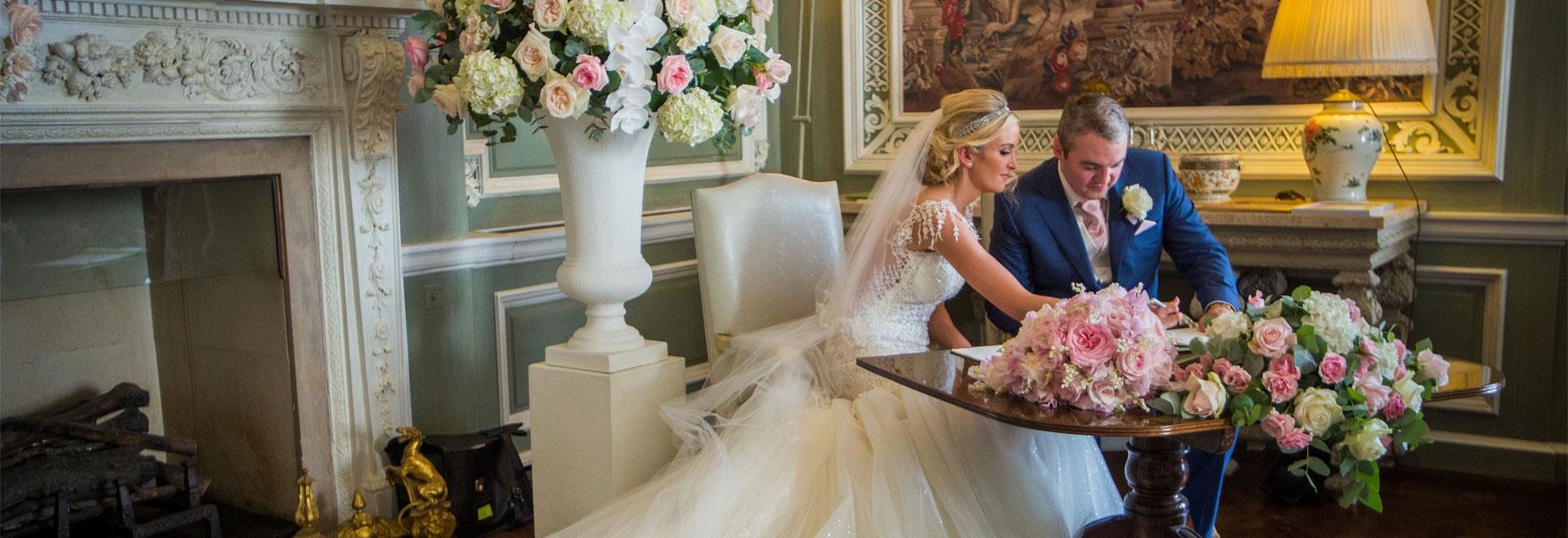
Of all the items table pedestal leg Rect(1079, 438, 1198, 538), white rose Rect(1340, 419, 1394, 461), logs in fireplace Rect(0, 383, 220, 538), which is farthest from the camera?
logs in fireplace Rect(0, 383, 220, 538)

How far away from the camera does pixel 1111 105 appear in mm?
3068

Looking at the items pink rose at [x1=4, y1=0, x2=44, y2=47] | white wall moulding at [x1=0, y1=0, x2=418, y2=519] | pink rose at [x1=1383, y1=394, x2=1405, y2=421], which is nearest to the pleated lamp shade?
pink rose at [x1=1383, y1=394, x2=1405, y2=421]

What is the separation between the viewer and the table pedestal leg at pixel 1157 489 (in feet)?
8.02

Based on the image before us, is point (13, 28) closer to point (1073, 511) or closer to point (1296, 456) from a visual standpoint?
point (1073, 511)

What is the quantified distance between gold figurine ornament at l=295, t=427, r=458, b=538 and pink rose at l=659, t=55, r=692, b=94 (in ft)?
4.20

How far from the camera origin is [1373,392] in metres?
2.12

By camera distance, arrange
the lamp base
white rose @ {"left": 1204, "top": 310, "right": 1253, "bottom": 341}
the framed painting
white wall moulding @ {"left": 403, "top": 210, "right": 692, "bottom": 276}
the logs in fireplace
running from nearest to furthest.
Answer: white rose @ {"left": 1204, "top": 310, "right": 1253, "bottom": 341} < the logs in fireplace < white wall moulding @ {"left": 403, "top": 210, "right": 692, "bottom": 276} < the lamp base < the framed painting

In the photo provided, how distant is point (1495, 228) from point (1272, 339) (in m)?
2.31

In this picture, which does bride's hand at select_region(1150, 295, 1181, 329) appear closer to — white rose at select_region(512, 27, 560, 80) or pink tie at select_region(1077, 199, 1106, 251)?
pink tie at select_region(1077, 199, 1106, 251)

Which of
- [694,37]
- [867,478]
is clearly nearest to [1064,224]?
[867,478]

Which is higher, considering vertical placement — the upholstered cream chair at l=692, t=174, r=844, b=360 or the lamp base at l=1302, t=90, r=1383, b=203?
the lamp base at l=1302, t=90, r=1383, b=203

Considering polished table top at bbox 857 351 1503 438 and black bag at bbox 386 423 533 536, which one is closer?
polished table top at bbox 857 351 1503 438

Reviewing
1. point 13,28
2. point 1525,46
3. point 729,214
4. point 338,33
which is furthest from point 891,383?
point 1525,46

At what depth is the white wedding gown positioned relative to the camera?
2.66 meters
